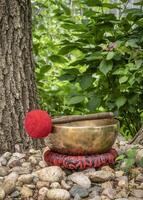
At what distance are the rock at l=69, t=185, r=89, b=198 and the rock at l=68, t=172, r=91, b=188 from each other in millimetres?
19

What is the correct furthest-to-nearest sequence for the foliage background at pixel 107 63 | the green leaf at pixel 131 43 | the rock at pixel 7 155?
the foliage background at pixel 107 63 → the green leaf at pixel 131 43 → the rock at pixel 7 155

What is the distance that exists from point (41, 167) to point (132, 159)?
1.22ft

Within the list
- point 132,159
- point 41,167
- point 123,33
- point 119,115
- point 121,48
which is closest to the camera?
point 132,159

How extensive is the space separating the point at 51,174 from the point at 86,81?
84 cm

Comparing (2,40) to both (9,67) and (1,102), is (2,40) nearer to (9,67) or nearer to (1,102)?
(9,67)

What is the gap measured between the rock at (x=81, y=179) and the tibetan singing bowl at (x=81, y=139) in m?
0.09

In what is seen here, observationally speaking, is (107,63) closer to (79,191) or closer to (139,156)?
(139,156)

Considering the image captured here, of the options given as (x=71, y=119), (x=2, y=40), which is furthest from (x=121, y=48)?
(x=2, y=40)

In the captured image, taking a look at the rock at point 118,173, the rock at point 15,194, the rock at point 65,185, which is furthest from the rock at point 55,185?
the rock at point 118,173

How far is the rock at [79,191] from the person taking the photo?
152cm

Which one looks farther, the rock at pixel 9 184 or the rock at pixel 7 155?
the rock at pixel 7 155

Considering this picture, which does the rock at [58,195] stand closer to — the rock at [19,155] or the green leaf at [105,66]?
the rock at [19,155]

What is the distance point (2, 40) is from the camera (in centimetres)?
201

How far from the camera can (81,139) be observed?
1634mm
